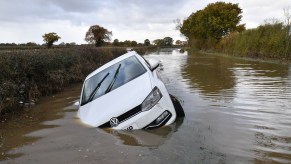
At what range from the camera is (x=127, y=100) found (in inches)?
255

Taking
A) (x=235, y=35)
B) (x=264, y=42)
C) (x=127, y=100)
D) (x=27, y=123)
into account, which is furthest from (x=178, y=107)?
(x=235, y=35)

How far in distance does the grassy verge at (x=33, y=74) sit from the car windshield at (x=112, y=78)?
2629mm

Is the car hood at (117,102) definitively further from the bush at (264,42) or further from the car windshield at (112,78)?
the bush at (264,42)

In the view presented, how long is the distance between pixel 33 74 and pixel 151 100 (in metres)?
7.17

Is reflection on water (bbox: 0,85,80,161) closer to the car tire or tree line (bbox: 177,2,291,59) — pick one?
the car tire

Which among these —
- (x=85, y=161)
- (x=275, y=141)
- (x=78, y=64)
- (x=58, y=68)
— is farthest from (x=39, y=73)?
(x=275, y=141)

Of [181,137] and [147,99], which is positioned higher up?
[147,99]

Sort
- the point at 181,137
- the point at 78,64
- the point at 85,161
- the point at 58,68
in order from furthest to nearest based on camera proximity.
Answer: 1. the point at 78,64
2. the point at 58,68
3. the point at 181,137
4. the point at 85,161

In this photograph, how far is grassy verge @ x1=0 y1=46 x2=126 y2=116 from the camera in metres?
9.79

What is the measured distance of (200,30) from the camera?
201 feet

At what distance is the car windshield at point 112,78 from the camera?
7.33 metres

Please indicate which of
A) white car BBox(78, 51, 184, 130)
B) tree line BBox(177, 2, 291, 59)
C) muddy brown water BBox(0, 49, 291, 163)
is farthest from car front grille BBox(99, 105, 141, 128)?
tree line BBox(177, 2, 291, 59)

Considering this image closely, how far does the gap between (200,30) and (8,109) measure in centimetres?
5435

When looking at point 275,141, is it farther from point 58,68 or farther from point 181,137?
point 58,68
